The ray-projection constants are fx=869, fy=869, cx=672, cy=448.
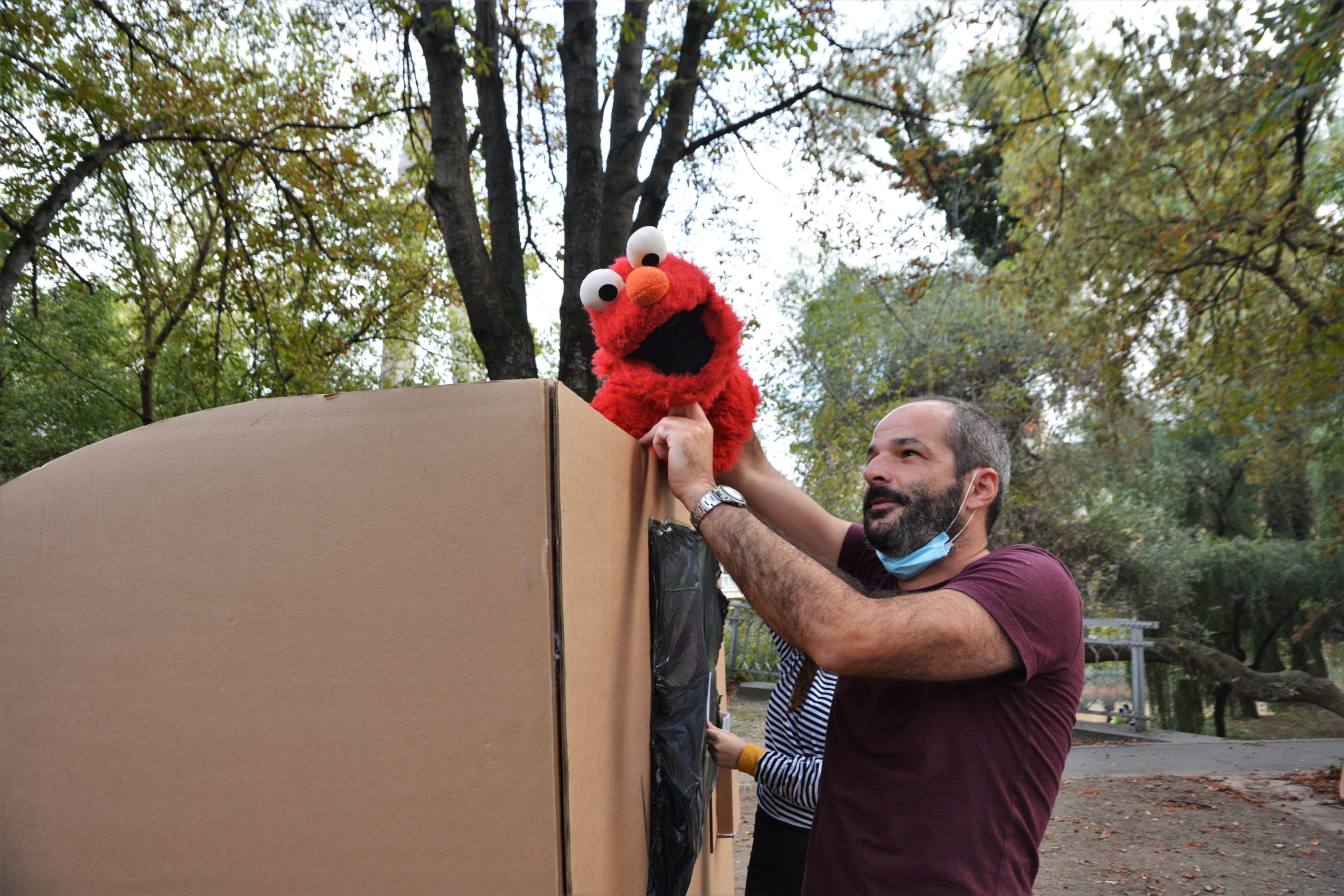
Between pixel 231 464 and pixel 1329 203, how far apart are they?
8.58 m

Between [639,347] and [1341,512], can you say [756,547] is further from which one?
[1341,512]

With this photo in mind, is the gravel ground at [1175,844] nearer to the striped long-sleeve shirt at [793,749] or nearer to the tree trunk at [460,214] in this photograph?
the striped long-sleeve shirt at [793,749]

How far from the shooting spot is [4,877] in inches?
42.3

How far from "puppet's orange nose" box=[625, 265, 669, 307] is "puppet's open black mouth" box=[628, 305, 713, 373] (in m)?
0.10

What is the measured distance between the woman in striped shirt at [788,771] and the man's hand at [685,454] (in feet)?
2.53

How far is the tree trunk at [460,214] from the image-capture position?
14.8 feet

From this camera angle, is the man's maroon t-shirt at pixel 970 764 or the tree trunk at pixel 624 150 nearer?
the man's maroon t-shirt at pixel 970 764

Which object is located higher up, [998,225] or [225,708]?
[998,225]

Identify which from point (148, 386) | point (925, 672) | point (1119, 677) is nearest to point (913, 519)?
point (925, 672)

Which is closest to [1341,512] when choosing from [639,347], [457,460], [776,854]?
[776,854]

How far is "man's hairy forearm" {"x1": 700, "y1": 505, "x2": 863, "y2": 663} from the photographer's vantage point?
55.6 inches

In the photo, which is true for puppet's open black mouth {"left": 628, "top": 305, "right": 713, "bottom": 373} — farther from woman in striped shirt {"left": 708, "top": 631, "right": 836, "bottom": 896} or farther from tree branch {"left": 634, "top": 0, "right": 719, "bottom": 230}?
tree branch {"left": 634, "top": 0, "right": 719, "bottom": 230}

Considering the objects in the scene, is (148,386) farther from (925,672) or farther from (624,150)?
(925,672)

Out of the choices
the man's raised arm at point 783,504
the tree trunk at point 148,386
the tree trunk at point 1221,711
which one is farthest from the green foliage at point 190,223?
the tree trunk at point 1221,711
